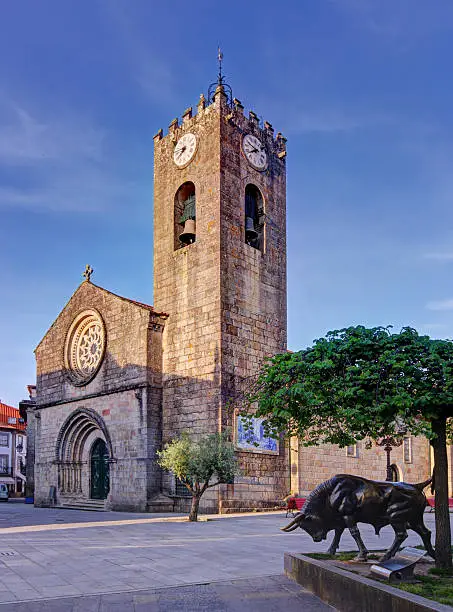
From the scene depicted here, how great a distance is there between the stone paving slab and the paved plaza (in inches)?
0.4

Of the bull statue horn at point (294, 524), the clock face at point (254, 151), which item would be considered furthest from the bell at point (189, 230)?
the bull statue horn at point (294, 524)

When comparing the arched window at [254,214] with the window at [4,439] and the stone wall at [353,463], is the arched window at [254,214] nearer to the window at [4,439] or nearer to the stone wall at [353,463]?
the stone wall at [353,463]

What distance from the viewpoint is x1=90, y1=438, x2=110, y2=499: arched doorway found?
97.5 ft

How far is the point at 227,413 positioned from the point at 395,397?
1743cm

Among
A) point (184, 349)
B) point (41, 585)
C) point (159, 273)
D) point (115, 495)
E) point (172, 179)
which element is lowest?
point (115, 495)

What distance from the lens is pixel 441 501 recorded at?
9.09m

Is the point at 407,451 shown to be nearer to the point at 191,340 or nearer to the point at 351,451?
the point at 351,451

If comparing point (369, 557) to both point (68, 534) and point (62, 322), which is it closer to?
point (68, 534)

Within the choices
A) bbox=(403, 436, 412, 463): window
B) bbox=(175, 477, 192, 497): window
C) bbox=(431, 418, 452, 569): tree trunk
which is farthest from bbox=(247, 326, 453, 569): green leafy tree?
bbox=(403, 436, 412, 463): window

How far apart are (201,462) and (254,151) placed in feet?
48.7

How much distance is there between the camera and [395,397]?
7.99 m

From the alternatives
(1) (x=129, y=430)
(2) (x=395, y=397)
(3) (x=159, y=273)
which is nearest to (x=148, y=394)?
(1) (x=129, y=430)

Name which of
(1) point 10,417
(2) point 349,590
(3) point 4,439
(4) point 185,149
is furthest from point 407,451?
(1) point 10,417

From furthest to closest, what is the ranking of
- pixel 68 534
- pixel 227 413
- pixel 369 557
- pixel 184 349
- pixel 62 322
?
pixel 62 322 → pixel 184 349 → pixel 227 413 → pixel 68 534 → pixel 369 557
